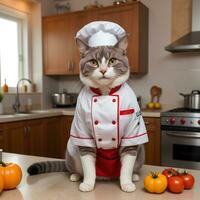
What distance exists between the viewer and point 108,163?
0.91 m

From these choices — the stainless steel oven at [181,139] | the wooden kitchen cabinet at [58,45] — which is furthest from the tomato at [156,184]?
the wooden kitchen cabinet at [58,45]

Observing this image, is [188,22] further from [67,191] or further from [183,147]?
[67,191]

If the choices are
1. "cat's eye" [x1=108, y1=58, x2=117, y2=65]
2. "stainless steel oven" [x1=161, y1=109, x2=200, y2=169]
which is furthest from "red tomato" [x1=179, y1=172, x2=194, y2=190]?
"stainless steel oven" [x1=161, y1=109, x2=200, y2=169]

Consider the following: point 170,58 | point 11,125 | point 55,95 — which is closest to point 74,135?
point 11,125

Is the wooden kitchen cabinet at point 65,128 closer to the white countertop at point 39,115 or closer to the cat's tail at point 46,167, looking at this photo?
the white countertop at point 39,115

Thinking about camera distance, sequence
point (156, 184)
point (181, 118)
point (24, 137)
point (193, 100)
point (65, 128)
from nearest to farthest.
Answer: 1. point (156, 184)
2. point (181, 118)
3. point (24, 137)
4. point (193, 100)
5. point (65, 128)

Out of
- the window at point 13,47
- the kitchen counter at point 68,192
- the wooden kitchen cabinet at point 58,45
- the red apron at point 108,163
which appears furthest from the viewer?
the wooden kitchen cabinet at point 58,45

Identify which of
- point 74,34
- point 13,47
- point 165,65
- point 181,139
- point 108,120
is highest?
point 74,34

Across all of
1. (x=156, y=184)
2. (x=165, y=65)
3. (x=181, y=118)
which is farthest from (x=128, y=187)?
(x=165, y=65)

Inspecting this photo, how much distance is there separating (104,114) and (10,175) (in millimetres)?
340

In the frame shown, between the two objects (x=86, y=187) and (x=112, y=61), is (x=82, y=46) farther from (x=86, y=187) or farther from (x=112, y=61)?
(x=86, y=187)

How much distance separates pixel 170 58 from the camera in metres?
3.25

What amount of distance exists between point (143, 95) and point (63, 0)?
179 cm

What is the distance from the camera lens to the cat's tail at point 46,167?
3.25 ft
